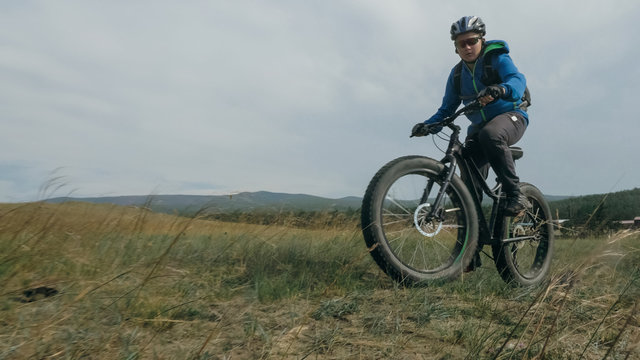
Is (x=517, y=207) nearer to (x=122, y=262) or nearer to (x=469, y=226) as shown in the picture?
(x=469, y=226)

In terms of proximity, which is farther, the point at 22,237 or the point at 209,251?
the point at 209,251

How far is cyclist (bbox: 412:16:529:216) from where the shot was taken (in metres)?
3.62

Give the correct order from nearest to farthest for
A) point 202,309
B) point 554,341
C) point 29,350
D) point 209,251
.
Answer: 1. point 29,350
2. point 554,341
3. point 202,309
4. point 209,251

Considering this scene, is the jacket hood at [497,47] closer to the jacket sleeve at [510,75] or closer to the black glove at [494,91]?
the jacket sleeve at [510,75]

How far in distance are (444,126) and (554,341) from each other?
2.07 metres

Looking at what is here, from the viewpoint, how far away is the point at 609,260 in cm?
133

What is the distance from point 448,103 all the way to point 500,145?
2.64 feet

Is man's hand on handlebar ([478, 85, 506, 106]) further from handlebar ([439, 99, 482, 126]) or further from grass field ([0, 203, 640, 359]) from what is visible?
grass field ([0, 203, 640, 359])

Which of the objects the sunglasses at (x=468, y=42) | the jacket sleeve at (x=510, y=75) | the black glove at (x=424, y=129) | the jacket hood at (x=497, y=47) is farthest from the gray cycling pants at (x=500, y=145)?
the sunglasses at (x=468, y=42)

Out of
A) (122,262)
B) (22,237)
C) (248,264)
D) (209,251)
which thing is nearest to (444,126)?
(248,264)

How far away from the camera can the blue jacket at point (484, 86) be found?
11.9 ft

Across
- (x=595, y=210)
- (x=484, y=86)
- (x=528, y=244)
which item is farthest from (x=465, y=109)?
(x=528, y=244)

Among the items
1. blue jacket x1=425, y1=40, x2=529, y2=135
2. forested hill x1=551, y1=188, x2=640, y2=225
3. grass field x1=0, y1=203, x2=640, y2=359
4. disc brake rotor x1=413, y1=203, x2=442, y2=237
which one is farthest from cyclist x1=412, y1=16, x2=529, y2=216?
grass field x1=0, y1=203, x2=640, y2=359

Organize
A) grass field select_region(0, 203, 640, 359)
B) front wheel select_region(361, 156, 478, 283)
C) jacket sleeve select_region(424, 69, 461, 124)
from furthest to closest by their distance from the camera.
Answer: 1. jacket sleeve select_region(424, 69, 461, 124)
2. front wheel select_region(361, 156, 478, 283)
3. grass field select_region(0, 203, 640, 359)
